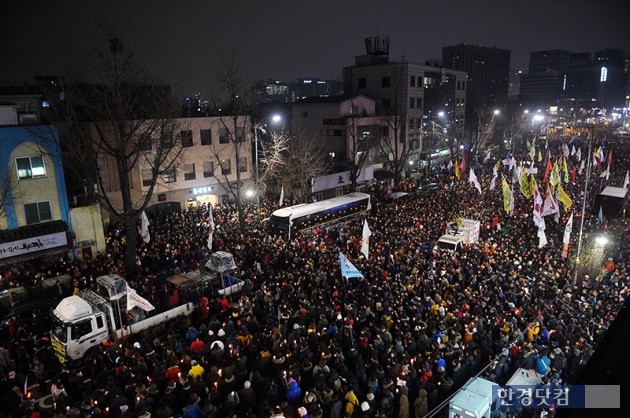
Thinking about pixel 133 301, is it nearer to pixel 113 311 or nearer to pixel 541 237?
pixel 113 311

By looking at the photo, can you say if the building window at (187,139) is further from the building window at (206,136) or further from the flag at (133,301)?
the flag at (133,301)

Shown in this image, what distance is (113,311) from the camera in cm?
1540

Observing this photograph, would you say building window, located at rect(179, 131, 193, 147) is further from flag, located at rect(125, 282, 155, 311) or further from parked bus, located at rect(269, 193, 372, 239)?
flag, located at rect(125, 282, 155, 311)

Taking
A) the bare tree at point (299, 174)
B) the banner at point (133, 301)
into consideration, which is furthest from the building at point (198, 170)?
the banner at point (133, 301)

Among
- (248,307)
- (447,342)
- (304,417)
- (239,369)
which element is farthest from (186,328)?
(447,342)

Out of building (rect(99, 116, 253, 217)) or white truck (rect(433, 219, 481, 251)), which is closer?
white truck (rect(433, 219, 481, 251))

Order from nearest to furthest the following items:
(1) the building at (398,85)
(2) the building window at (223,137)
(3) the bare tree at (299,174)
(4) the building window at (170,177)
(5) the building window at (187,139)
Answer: (4) the building window at (170,177) < (5) the building window at (187,139) < (3) the bare tree at (299,174) < (2) the building window at (223,137) < (1) the building at (398,85)

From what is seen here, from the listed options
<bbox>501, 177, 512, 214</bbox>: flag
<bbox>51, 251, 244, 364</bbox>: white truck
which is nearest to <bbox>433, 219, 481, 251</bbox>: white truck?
<bbox>501, 177, 512, 214</bbox>: flag

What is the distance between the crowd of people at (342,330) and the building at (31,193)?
1.34 metres

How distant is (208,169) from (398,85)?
27.4 metres

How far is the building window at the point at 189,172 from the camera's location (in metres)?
33.6

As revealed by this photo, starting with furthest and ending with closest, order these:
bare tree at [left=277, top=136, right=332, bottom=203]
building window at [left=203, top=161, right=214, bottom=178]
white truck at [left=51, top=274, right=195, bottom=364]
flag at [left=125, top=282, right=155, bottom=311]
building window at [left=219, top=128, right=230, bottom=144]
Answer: building window at [left=219, top=128, right=230, bottom=144] → building window at [left=203, top=161, right=214, bottom=178] → bare tree at [left=277, top=136, right=332, bottom=203] → flag at [left=125, top=282, right=155, bottom=311] → white truck at [left=51, top=274, right=195, bottom=364]

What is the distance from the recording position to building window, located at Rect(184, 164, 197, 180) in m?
33.6

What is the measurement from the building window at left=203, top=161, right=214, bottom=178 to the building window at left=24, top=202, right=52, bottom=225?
13413 mm
